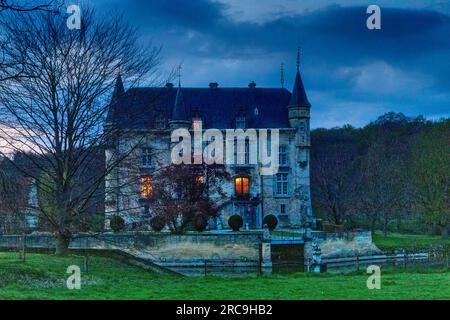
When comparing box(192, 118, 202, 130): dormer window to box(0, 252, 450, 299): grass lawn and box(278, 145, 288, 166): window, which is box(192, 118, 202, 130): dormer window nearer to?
box(278, 145, 288, 166): window

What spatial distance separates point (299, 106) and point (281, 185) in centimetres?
479

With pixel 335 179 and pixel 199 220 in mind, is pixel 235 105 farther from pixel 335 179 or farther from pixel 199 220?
pixel 199 220

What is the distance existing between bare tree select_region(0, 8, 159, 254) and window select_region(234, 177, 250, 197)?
700 inches

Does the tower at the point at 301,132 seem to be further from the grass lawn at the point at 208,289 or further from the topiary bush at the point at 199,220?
the grass lawn at the point at 208,289

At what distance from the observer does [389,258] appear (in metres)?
22.7

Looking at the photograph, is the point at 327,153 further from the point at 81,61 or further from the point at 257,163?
the point at 81,61

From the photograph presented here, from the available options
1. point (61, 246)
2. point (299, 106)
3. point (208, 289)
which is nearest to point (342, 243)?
point (299, 106)

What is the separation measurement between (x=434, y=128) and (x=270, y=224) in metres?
11.4

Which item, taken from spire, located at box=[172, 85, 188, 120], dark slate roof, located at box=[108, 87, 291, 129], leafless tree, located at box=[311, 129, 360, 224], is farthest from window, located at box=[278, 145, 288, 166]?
spire, located at box=[172, 85, 188, 120]

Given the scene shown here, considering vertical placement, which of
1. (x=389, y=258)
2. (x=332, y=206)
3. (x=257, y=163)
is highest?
(x=257, y=163)

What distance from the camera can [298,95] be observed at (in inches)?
1303

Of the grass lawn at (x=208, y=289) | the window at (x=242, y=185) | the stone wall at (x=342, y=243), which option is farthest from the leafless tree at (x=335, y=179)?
the grass lawn at (x=208, y=289)

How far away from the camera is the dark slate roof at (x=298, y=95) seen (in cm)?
3297
